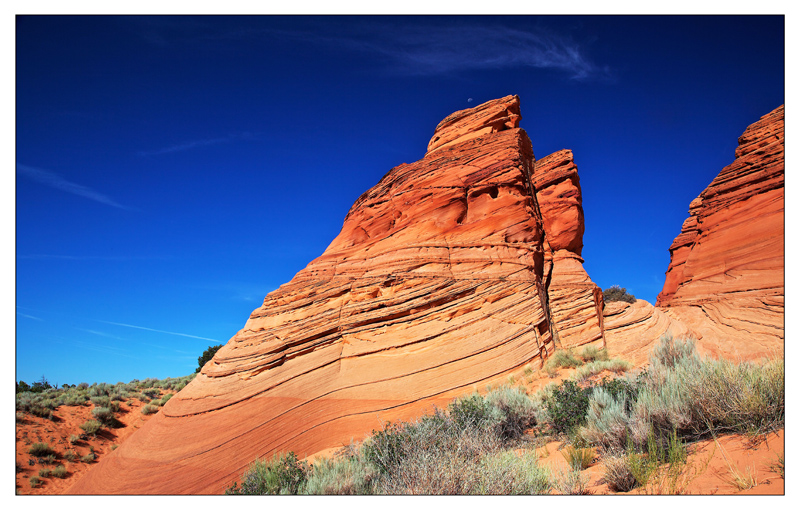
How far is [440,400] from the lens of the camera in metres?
10.0

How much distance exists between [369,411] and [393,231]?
258 inches

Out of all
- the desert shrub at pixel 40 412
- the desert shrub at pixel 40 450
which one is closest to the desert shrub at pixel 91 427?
the desert shrub at pixel 40 412

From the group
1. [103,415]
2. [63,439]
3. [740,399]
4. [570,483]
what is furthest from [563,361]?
[103,415]

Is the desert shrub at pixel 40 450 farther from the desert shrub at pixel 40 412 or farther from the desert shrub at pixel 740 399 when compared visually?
the desert shrub at pixel 740 399

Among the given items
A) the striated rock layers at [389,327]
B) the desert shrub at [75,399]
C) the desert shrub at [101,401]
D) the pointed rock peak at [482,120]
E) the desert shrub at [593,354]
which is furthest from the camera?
the desert shrub at [101,401]

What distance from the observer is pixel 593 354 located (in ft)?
38.2

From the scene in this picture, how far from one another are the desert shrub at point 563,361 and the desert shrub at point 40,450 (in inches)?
664

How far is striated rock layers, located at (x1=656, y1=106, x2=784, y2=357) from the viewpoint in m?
12.9

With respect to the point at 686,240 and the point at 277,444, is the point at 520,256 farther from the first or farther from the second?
the point at 686,240

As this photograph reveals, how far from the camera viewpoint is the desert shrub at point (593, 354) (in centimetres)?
1159

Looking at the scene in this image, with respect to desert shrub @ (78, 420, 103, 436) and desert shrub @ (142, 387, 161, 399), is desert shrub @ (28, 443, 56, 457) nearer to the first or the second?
desert shrub @ (78, 420, 103, 436)

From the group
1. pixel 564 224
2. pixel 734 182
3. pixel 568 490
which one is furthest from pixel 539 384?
pixel 734 182

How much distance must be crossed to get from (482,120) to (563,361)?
34.8 feet

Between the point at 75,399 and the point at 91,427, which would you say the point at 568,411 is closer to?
the point at 91,427
